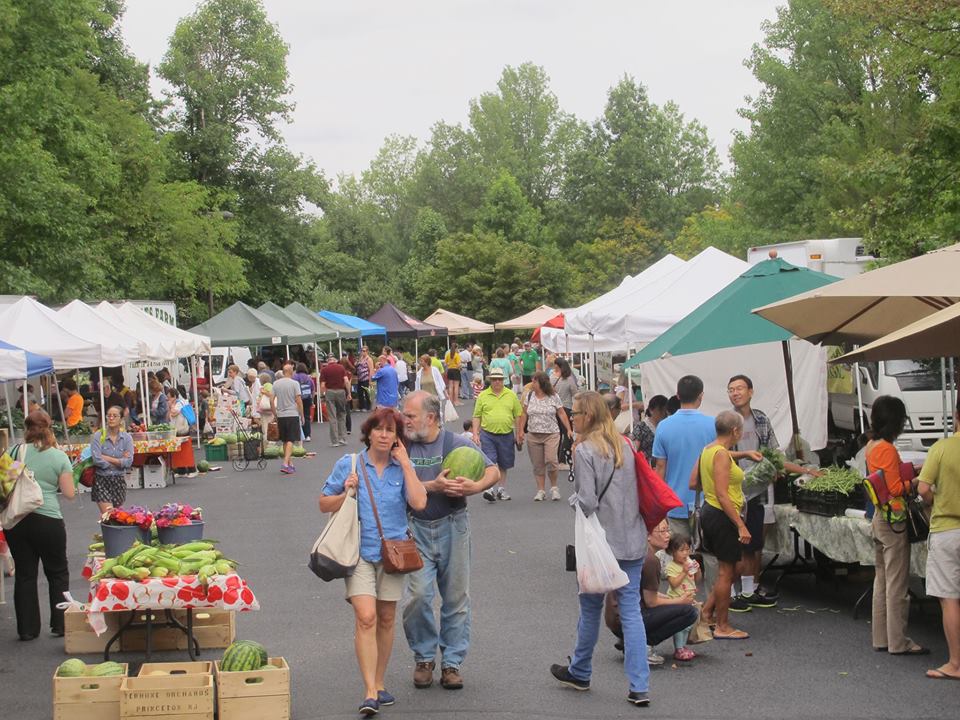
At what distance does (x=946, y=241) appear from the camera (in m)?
21.1

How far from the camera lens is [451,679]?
7.42 metres

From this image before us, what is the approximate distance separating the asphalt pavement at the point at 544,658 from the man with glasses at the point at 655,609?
0.29 meters

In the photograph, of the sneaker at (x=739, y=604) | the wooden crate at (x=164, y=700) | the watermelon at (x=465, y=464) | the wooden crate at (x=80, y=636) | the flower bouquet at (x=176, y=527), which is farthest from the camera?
the flower bouquet at (x=176, y=527)

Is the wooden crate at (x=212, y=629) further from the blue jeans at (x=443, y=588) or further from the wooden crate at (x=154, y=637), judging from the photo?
the blue jeans at (x=443, y=588)

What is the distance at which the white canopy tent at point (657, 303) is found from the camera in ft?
54.9

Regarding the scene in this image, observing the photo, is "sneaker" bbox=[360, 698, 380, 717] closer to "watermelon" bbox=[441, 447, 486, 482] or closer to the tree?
"watermelon" bbox=[441, 447, 486, 482]

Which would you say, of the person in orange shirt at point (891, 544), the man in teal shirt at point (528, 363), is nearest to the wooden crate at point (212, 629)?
the person in orange shirt at point (891, 544)

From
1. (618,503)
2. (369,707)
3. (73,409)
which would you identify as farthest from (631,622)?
(73,409)

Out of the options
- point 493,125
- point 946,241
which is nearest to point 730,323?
point 946,241

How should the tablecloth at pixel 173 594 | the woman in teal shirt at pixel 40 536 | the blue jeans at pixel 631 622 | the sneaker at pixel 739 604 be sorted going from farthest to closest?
the sneaker at pixel 739 604, the woman in teal shirt at pixel 40 536, the tablecloth at pixel 173 594, the blue jeans at pixel 631 622

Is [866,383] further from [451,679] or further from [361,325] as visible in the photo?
[361,325]

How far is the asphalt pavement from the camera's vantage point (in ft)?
23.1

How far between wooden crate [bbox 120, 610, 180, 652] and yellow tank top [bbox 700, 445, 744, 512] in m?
3.93

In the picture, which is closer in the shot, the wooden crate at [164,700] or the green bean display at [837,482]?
the wooden crate at [164,700]
